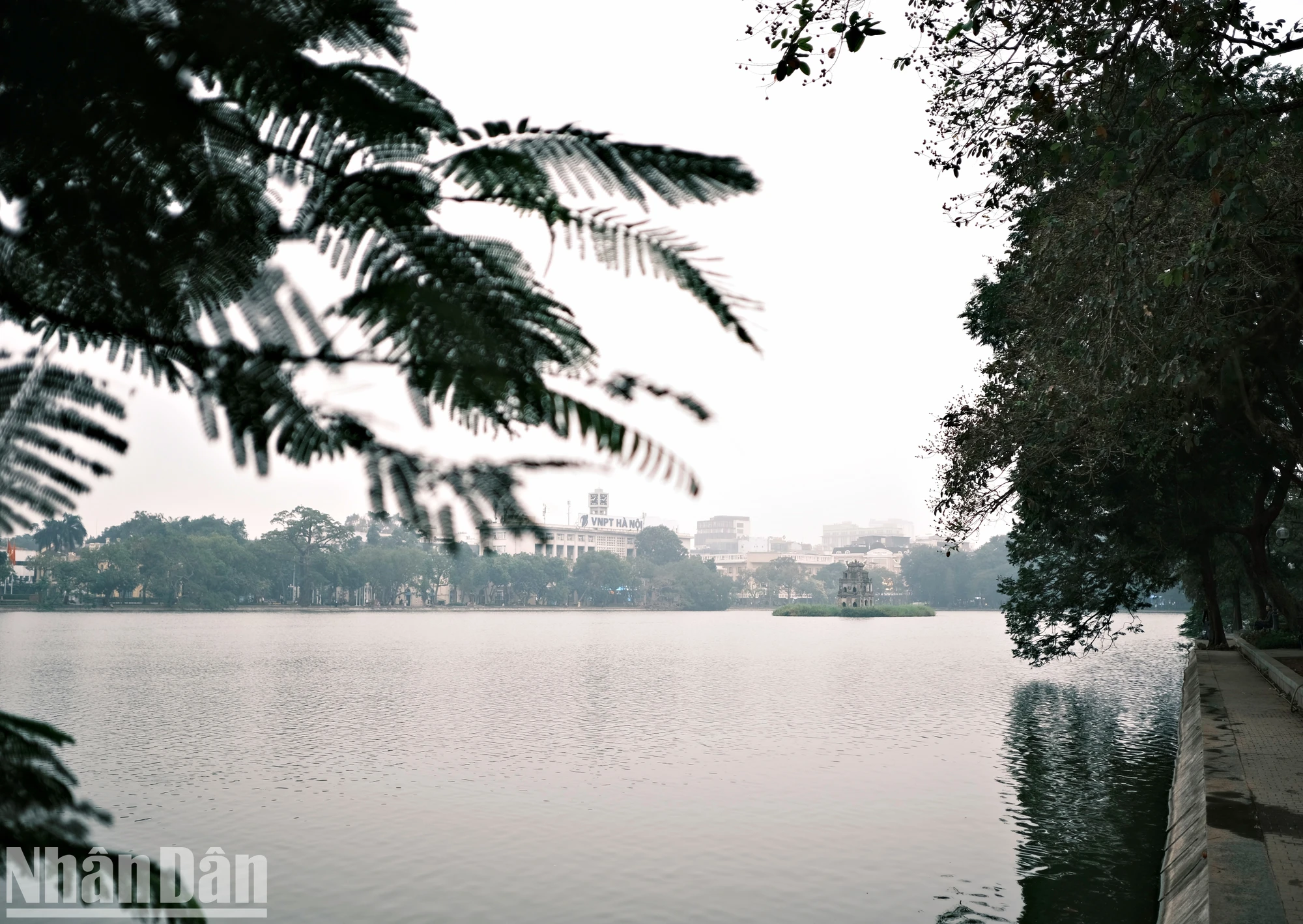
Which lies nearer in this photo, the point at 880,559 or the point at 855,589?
the point at 855,589

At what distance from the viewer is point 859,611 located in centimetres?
10350

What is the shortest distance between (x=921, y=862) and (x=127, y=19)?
13.0 metres

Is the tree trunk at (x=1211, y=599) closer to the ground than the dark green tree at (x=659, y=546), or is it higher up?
closer to the ground

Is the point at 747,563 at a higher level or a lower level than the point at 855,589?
higher

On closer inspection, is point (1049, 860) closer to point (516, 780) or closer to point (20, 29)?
point (516, 780)

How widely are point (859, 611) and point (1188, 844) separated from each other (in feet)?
319

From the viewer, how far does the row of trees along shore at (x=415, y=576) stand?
65.6 m

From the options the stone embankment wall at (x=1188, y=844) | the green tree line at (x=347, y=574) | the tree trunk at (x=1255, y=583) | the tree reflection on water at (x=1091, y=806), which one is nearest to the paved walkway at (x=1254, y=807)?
the stone embankment wall at (x=1188, y=844)

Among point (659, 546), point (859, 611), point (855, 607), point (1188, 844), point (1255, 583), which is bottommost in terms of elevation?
point (859, 611)

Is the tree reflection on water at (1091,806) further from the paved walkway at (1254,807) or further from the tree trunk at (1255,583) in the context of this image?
the tree trunk at (1255,583)

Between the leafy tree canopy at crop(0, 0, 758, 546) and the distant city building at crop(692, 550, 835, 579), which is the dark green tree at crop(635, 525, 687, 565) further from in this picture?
the leafy tree canopy at crop(0, 0, 758, 546)

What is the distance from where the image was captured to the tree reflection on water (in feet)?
35.5

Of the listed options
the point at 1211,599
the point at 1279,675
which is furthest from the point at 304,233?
the point at 1211,599

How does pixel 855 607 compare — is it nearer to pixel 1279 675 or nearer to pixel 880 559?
pixel 880 559
